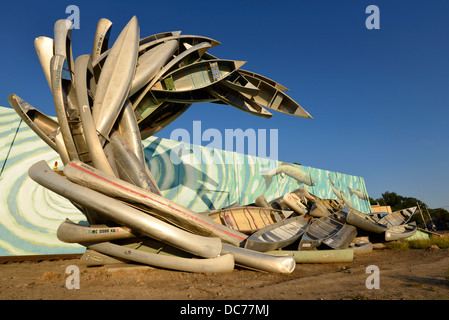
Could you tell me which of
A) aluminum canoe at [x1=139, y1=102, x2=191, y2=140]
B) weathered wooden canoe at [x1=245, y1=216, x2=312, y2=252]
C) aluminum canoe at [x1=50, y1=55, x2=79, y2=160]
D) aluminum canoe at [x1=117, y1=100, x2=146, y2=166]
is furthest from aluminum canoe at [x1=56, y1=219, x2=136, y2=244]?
aluminum canoe at [x1=139, y1=102, x2=191, y2=140]

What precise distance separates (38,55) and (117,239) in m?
5.80

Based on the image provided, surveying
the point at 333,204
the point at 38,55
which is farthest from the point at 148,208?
the point at 333,204

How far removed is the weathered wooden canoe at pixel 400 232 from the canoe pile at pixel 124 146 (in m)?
5.72

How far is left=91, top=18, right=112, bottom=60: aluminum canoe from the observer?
8.72 m

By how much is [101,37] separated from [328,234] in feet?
36.8

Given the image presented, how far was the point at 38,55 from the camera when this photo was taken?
7504 mm

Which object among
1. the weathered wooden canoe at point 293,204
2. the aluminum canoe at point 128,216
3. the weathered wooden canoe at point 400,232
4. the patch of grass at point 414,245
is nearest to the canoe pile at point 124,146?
the aluminum canoe at point 128,216

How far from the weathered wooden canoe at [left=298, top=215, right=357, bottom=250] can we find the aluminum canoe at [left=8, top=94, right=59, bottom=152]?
832cm

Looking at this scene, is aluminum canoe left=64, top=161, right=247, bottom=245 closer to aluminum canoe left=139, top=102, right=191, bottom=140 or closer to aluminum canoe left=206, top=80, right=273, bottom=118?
aluminum canoe left=139, top=102, right=191, bottom=140

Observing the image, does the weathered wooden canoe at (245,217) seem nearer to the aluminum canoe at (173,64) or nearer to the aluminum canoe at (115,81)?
the aluminum canoe at (173,64)

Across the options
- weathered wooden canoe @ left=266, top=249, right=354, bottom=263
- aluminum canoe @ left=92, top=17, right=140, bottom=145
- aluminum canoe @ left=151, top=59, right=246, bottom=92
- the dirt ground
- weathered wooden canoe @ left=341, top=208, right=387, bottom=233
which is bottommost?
the dirt ground

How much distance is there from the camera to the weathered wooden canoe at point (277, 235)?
7406 millimetres

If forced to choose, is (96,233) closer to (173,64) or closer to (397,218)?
(173,64)
